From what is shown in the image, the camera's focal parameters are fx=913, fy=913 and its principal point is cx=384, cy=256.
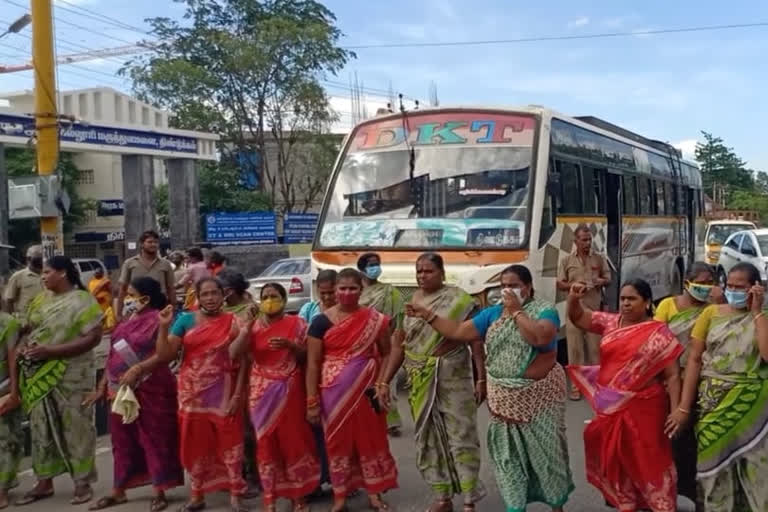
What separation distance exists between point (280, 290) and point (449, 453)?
1.35 metres

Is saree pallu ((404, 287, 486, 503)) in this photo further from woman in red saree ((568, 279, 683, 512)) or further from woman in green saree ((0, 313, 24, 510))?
woman in green saree ((0, 313, 24, 510))

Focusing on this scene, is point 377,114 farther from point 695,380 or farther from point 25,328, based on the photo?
point 695,380

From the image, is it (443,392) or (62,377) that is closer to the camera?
(443,392)

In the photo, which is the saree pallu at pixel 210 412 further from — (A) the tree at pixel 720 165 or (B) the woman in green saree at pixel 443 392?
(A) the tree at pixel 720 165

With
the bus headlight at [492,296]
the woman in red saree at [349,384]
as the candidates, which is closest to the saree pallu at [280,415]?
the woman in red saree at [349,384]

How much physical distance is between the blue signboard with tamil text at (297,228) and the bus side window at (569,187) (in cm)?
1831

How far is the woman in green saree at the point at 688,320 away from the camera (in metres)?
4.85

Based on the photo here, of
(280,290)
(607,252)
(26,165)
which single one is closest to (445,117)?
(607,252)

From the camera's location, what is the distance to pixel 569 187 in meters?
10.3

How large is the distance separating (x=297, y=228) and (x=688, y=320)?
79.9 feet

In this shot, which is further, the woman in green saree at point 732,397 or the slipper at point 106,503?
the slipper at point 106,503

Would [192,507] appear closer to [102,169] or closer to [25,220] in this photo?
[25,220]

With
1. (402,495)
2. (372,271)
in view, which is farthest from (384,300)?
(402,495)

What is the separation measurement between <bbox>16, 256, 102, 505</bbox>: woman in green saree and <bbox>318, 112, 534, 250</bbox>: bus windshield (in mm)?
3648
